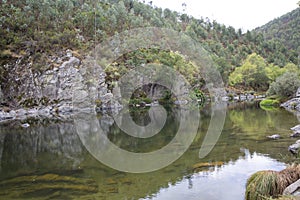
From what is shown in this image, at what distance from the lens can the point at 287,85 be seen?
140 ft

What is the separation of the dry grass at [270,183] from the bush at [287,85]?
1482 inches

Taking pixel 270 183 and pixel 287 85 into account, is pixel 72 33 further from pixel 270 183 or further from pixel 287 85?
pixel 270 183

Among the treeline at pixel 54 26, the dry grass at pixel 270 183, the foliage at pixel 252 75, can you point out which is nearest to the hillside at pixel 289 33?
the foliage at pixel 252 75

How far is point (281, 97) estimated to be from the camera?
4512 cm

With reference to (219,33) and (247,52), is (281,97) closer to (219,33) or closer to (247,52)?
(247,52)

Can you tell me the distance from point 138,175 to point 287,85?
3680 centimetres

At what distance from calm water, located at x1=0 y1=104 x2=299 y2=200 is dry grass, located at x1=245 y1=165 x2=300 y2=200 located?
52.7 inches

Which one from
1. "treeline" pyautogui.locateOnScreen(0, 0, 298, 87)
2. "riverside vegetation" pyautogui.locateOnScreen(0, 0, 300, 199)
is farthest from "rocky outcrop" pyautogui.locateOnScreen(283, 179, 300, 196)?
"treeline" pyautogui.locateOnScreen(0, 0, 298, 87)

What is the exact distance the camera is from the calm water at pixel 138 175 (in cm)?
976

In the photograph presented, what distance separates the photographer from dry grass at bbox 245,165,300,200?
23.4ft

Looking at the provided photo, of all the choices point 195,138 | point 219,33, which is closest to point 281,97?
point 195,138

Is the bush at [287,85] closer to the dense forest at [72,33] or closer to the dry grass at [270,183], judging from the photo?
the dense forest at [72,33]

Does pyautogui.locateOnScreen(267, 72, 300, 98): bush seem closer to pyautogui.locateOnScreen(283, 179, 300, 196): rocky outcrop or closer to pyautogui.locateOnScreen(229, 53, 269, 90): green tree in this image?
pyautogui.locateOnScreen(229, 53, 269, 90): green tree

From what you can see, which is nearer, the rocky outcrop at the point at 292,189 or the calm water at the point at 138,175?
the rocky outcrop at the point at 292,189
